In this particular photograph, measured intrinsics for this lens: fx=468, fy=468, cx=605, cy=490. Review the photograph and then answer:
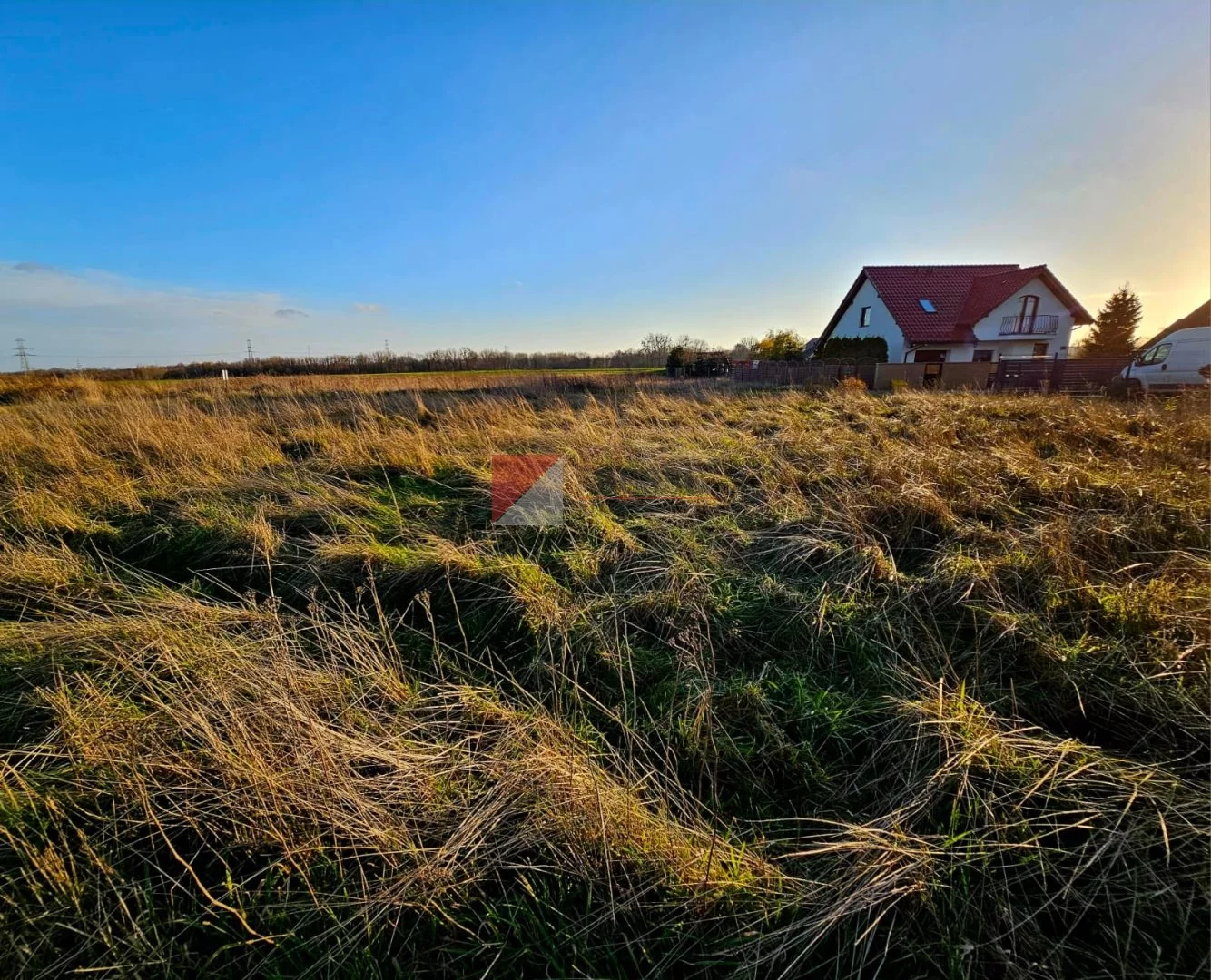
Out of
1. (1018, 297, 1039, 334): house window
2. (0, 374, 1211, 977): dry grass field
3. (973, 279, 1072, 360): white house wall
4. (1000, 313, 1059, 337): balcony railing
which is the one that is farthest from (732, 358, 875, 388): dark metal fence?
(1018, 297, 1039, 334): house window

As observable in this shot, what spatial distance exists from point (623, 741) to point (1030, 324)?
117 feet

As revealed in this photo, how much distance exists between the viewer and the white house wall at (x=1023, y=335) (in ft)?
86.0

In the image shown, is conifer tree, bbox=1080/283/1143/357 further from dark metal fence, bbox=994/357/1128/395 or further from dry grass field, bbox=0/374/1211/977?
dry grass field, bbox=0/374/1211/977

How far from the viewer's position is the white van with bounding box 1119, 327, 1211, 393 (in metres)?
11.8

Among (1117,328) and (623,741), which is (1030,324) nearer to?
(1117,328)

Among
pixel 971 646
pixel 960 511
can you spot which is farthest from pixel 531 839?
pixel 960 511

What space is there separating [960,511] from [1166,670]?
204 cm

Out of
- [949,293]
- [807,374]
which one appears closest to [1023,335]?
[949,293]

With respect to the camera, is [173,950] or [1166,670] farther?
[1166,670]

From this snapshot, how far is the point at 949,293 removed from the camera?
2761 cm

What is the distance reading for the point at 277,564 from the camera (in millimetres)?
A: 3254

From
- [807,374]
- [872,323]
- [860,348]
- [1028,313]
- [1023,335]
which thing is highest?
[872,323]

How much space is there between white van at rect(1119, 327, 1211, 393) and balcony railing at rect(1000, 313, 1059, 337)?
15.7 m

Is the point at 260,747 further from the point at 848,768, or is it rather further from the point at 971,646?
the point at 971,646
